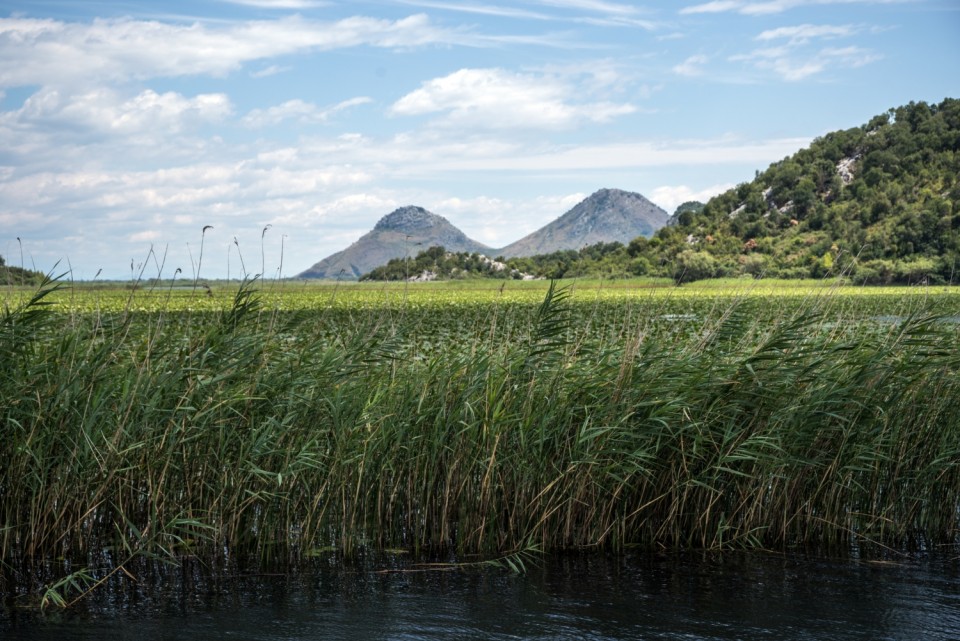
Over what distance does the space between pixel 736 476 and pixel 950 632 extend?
210 centimetres

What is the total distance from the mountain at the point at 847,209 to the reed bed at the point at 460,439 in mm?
84324

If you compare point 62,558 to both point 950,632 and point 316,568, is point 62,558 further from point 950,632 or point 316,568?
point 950,632

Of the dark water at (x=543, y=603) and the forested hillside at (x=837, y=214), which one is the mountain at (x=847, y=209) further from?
the dark water at (x=543, y=603)

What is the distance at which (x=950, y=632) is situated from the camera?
645 cm

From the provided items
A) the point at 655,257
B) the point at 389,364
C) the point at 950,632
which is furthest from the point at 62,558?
the point at 655,257

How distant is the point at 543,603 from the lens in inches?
271

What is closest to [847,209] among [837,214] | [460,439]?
[837,214]

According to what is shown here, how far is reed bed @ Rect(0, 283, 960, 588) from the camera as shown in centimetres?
708

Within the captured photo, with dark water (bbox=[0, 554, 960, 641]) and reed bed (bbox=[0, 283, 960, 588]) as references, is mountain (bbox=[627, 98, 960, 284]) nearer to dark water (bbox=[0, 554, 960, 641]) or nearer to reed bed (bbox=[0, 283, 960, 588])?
reed bed (bbox=[0, 283, 960, 588])

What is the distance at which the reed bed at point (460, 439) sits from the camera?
7.08 meters

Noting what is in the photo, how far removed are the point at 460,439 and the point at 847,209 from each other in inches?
4854

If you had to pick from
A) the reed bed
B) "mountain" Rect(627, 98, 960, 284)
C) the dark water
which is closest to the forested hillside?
"mountain" Rect(627, 98, 960, 284)

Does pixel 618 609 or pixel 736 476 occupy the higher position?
pixel 736 476

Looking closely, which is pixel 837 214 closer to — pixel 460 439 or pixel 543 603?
pixel 460 439
